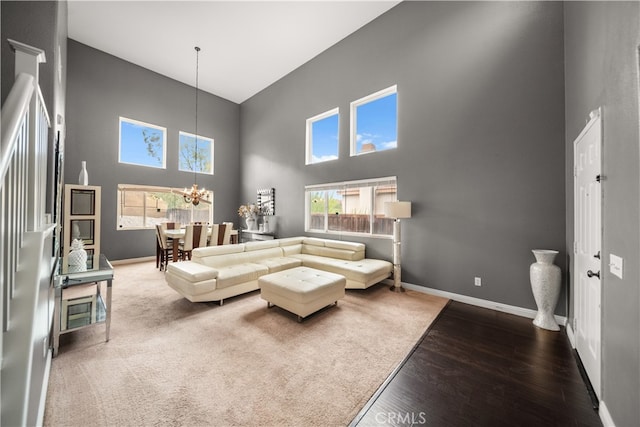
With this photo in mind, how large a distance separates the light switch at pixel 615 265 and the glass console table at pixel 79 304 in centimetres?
386

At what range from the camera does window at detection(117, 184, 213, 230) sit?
5.99m

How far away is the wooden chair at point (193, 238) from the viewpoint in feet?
16.2

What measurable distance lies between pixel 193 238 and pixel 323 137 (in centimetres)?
364

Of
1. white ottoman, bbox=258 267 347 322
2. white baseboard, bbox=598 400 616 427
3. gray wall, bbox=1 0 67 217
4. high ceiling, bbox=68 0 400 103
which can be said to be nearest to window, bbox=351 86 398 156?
high ceiling, bbox=68 0 400 103

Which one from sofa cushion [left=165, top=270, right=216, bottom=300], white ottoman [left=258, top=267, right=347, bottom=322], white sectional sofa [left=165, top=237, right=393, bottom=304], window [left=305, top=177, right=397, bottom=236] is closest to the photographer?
white ottoman [left=258, top=267, right=347, bottom=322]

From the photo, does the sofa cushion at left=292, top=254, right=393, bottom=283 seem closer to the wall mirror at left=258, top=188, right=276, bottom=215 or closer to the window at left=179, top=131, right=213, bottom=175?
the wall mirror at left=258, top=188, right=276, bottom=215

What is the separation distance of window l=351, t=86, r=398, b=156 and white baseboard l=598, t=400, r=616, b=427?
149 inches

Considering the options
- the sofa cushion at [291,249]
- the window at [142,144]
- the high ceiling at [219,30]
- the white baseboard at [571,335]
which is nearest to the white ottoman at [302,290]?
the sofa cushion at [291,249]

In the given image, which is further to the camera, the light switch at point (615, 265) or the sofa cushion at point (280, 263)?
the sofa cushion at point (280, 263)

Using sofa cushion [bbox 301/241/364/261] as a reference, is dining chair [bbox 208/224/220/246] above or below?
above

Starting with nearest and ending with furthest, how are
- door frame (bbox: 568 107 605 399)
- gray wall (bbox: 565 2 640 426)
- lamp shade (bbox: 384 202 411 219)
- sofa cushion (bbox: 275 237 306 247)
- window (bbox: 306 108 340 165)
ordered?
gray wall (bbox: 565 2 640 426) → door frame (bbox: 568 107 605 399) → lamp shade (bbox: 384 202 411 219) → sofa cushion (bbox: 275 237 306 247) → window (bbox: 306 108 340 165)

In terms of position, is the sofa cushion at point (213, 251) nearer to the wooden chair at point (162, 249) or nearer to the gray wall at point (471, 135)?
the wooden chair at point (162, 249)

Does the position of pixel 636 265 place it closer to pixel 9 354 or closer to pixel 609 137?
pixel 609 137

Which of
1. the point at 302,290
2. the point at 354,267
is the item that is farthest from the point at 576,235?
the point at 302,290
